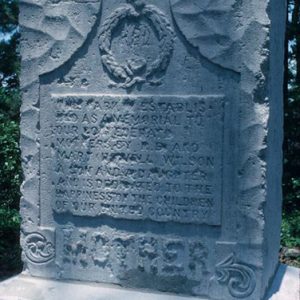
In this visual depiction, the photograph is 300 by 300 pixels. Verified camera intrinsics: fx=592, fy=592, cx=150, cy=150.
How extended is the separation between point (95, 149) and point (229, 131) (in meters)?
0.74

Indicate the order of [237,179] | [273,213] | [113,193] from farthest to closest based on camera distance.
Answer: [273,213]
[113,193]
[237,179]

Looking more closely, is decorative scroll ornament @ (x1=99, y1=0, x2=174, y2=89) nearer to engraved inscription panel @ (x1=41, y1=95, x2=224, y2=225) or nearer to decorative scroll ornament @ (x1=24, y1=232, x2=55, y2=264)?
engraved inscription panel @ (x1=41, y1=95, x2=224, y2=225)

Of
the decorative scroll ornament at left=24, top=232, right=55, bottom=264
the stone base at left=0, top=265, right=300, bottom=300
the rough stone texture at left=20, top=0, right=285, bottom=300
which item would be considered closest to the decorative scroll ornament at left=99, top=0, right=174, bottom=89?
the rough stone texture at left=20, top=0, right=285, bottom=300

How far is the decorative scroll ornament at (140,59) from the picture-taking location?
10.0 ft

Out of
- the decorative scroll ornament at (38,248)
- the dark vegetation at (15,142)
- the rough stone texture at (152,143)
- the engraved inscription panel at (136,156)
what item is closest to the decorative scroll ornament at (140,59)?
the rough stone texture at (152,143)

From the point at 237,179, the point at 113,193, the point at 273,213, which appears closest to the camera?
the point at 237,179

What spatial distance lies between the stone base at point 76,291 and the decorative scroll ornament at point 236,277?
7.4 inches

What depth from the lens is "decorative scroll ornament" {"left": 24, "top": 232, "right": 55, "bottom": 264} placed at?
10.9ft

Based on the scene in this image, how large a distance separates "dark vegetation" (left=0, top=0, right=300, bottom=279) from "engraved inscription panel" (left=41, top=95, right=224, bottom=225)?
2.91 m

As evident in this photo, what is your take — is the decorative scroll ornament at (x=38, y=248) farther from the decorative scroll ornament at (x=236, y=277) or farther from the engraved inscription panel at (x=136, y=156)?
the decorative scroll ornament at (x=236, y=277)

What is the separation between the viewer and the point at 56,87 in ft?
10.8

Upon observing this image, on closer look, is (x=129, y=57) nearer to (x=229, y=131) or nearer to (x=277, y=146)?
(x=229, y=131)

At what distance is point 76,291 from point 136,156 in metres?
0.79

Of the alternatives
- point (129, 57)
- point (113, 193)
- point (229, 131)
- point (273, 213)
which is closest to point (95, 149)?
point (113, 193)
